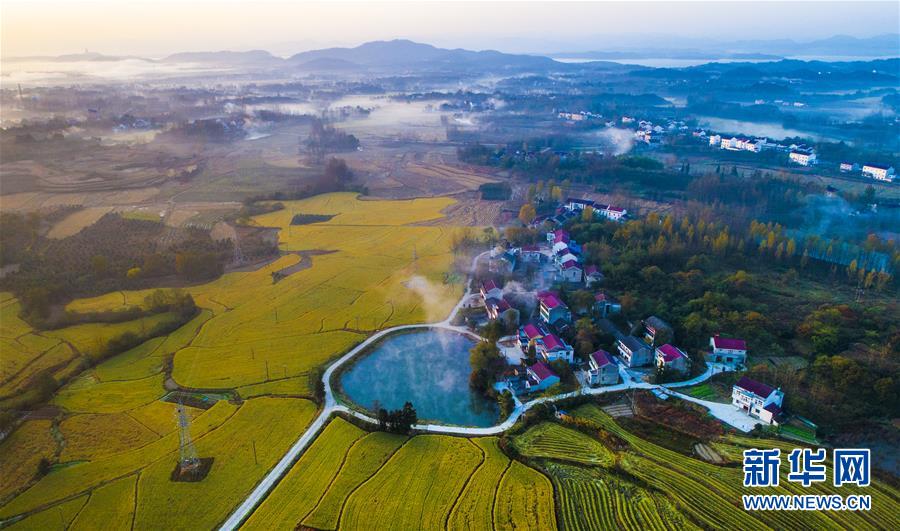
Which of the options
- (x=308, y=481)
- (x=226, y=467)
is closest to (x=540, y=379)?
(x=308, y=481)

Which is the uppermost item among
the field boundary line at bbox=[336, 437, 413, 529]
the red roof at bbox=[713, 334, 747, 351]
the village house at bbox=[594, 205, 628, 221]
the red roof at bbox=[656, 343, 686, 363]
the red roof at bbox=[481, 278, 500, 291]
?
the village house at bbox=[594, 205, 628, 221]

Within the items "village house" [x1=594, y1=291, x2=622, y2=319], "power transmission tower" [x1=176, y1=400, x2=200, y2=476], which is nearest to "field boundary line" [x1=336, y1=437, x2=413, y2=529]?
"power transmission tower" [x1=176, y1=400, x2=200, y2=476]

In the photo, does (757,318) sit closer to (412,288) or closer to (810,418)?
(810,418)

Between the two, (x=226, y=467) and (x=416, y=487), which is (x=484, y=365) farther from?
(x=226, y=467)

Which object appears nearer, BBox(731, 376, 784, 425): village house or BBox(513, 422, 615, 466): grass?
BBox(513, 422, 615, 466): grass

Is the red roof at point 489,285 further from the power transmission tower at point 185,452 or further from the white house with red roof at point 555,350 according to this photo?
the power transmission tower at point 185,452

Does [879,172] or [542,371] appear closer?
[542,371]

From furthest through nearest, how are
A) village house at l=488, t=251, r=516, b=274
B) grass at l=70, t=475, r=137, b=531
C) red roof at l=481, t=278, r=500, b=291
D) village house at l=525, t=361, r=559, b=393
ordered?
village house at l=488, t=251, r=516, b=274
red roof at l=481, t=278, r=500, b=291
village house at l=525, t=361, r=559, b=393
grass at l=70, t=475, r=137, b=531

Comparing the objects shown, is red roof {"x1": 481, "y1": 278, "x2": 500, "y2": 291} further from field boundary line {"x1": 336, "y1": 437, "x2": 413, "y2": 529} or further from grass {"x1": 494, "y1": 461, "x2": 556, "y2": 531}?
grass {"x1": 494, "y1": 461, "x2": 556, "y2": 531}
